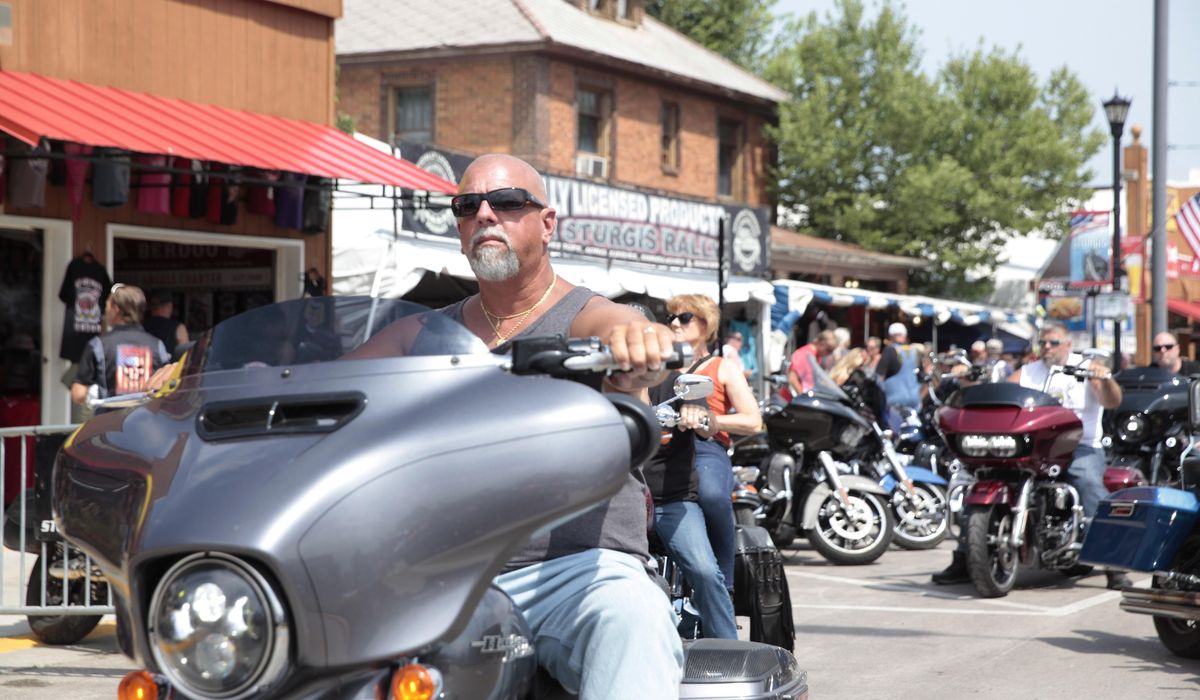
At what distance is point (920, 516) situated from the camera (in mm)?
12820

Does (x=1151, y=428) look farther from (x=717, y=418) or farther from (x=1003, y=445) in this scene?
(x=717, y=418)

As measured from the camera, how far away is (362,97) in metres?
29.8

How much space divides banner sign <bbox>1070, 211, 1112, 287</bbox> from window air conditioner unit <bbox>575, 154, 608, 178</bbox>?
8.80 metres

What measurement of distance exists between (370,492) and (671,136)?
29841 millimetres

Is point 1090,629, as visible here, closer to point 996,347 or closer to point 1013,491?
point 1013,491

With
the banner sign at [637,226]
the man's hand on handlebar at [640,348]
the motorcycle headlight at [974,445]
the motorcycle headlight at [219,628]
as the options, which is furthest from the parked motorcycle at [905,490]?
the motorcycle headlight at [219,628]

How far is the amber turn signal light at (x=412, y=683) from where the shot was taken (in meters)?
2.39

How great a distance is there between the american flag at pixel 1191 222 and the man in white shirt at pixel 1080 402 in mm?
17138

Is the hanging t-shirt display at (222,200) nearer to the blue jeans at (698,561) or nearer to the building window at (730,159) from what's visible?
the blue jeans at (698,561)

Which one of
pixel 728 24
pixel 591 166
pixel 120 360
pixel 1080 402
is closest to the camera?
pixel 120 360

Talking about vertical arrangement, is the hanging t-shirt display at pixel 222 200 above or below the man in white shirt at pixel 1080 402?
above

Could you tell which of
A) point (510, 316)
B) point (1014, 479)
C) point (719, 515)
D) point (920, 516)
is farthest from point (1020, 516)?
point (510, 316)

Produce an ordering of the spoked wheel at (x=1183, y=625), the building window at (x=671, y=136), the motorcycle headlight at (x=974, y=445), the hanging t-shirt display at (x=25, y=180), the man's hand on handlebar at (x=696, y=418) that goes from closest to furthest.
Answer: the man's hand on handlebar at (x=696, y=418) → the spoked wheel at (x=1183, y=625) → the motorcycle headlight at (x=974, y=445) → the hanging t-shirt display at (x=25, y=180) → the building window at (x=671, y=136)

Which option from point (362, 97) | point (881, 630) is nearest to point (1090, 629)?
point (881, 630)
